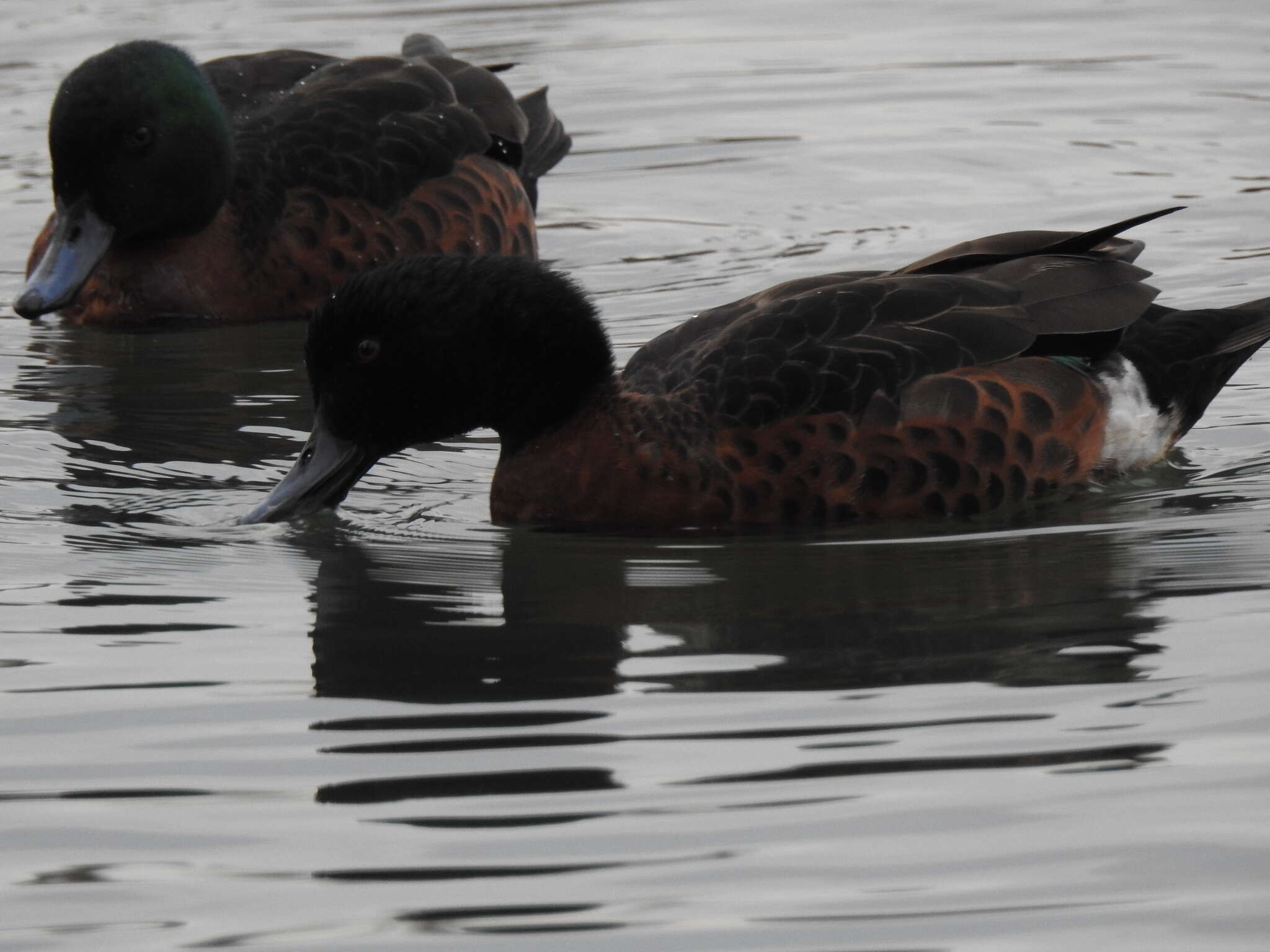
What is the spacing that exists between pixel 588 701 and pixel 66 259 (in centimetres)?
497

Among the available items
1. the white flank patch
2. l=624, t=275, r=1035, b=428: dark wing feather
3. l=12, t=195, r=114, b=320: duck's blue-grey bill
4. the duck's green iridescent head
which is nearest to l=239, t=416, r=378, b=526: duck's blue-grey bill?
l=624, t=275, r=1035, b=428: dark wing feather

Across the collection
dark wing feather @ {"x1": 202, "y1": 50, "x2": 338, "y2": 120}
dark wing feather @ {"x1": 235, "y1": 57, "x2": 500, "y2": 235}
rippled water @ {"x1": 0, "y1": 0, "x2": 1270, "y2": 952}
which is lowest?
rippled water @ {"x1": 0, "y1": 0, "x2": 1270, "y2": 952}

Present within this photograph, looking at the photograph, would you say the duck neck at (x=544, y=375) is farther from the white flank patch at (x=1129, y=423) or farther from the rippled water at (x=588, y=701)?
the white flank patch at (x=1129, y=423)

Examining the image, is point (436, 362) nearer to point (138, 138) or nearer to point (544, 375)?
point (544, 375)

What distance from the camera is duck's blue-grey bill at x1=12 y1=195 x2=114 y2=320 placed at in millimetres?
9344

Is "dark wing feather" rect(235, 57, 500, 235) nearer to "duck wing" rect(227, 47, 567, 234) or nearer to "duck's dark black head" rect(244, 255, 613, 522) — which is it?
"duck wing" rect(227, 47, 567, 234)

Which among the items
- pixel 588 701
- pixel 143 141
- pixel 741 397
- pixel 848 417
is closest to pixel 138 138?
pixel 143 141

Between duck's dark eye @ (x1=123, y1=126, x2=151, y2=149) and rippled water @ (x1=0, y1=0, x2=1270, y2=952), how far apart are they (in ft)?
2.72

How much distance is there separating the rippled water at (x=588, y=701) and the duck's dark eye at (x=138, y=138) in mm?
830

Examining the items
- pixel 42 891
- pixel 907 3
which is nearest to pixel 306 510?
pixel 42 891

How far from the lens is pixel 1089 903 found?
419 centimetres

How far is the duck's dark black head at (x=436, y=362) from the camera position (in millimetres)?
6668

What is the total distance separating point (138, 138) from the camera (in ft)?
31.8

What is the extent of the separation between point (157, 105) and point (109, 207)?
47 centimetres
